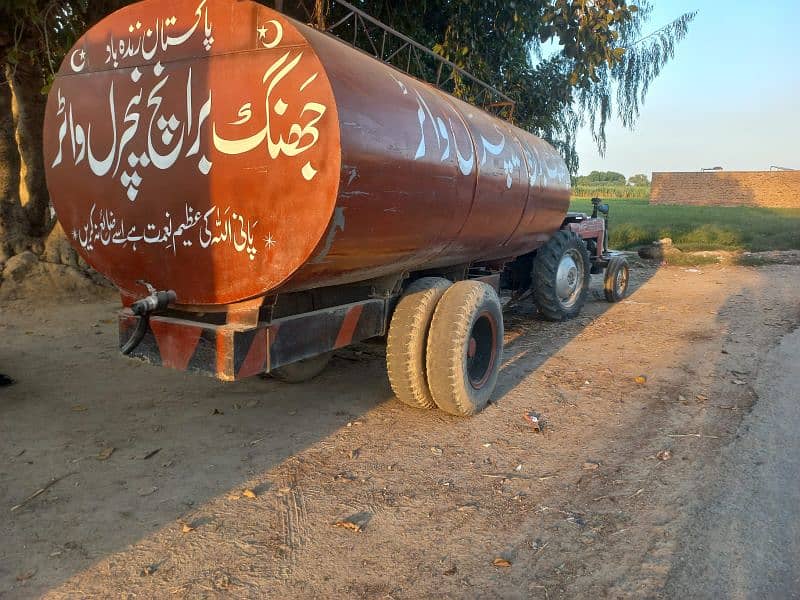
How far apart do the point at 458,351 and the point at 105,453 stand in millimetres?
2447

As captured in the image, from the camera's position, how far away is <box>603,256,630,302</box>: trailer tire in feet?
31.2

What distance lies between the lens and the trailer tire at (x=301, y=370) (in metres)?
5.16

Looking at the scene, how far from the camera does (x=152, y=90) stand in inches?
135

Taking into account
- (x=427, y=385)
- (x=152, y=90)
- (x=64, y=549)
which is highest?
(x=152, y=90)

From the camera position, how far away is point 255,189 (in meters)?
3.14

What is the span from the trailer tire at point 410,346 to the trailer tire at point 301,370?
104 cm

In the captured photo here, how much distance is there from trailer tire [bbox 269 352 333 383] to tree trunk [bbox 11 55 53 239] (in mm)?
6002

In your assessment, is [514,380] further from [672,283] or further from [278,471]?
[672,283]

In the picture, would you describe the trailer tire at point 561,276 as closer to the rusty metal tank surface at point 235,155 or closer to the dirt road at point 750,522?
the dirt road at point 750,522

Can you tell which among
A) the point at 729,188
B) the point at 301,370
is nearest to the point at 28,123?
the point at 301,370

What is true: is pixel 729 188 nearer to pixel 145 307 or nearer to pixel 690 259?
pixel 690 259

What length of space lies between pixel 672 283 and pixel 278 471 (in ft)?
33.3

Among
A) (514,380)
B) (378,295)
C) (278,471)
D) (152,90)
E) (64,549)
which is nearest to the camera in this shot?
(64,549)

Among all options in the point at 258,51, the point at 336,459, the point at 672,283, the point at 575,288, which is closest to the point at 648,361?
the point at 575,288
